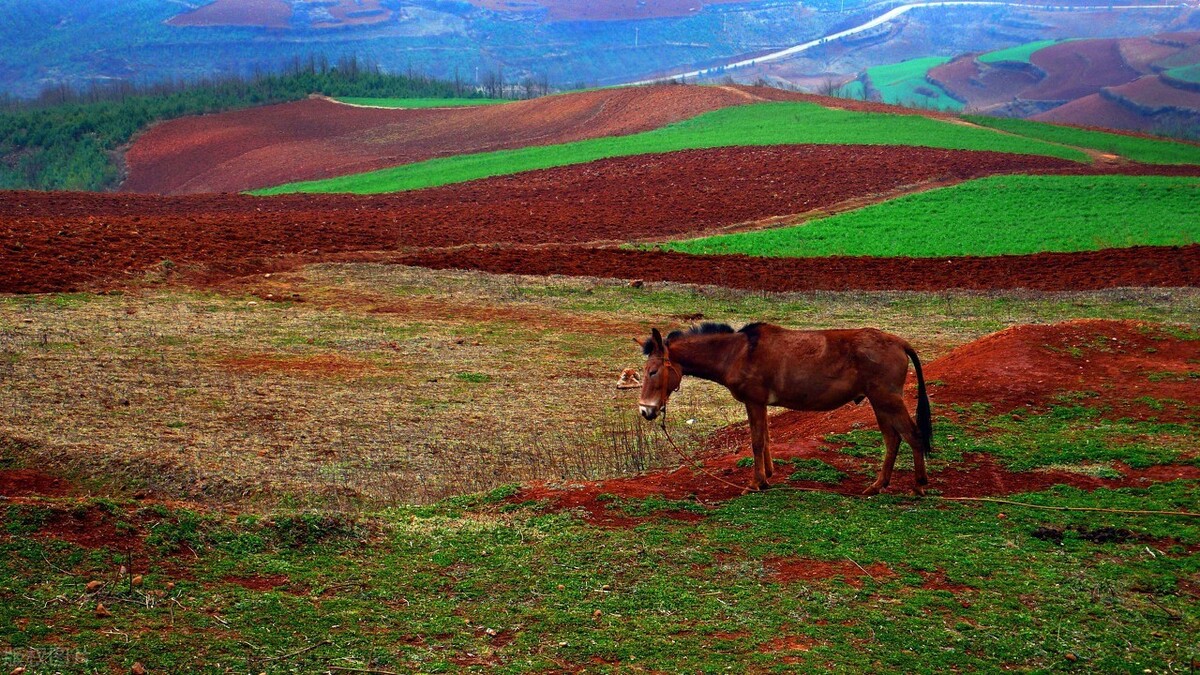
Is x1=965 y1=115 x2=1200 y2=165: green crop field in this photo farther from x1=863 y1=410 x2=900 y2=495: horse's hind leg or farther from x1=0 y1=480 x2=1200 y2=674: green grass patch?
x1=0 y1=480 x2=1200 y2=674: green grass patch

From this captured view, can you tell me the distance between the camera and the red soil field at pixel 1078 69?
354ft

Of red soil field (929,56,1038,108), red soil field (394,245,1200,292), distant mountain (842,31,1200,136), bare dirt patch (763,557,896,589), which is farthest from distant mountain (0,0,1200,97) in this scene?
bare dirt patch (763,557,896,589)

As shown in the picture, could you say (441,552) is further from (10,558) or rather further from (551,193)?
(551,193)

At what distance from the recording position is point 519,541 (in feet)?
32.1

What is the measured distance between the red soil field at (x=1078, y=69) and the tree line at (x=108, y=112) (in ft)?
193

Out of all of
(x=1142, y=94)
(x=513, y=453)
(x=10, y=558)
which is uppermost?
(x=1142, y=94)

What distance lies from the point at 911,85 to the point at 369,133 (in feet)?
222

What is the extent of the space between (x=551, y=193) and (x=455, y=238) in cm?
1436

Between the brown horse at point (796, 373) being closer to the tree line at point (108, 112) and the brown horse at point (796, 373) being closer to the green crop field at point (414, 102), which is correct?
the tree line at point (108, 112)

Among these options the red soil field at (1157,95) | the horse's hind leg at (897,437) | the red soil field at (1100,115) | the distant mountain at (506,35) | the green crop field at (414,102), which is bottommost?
the horse's hind leg at (897,437)

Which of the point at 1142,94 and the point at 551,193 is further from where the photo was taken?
the point at 1142,94

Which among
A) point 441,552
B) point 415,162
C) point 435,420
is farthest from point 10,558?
point 415,162

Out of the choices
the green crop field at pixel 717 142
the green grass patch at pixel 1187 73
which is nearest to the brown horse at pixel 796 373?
the green crop field at pixel 717 142

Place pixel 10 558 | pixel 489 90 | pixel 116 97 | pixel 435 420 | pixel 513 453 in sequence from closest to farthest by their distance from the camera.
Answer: pixel 10 558, pixel 513 453, pixel 435 420, pixel 116 97, pixel 489 90
